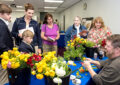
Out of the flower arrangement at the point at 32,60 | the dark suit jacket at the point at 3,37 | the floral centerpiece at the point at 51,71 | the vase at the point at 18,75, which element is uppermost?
the dark suit jacket at the point at 3,37

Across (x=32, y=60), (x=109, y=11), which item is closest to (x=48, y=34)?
(x=32, y=60)

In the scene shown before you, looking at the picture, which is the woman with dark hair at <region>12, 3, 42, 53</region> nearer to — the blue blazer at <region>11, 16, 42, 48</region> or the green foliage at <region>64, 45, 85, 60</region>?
the blue blazer at <region>11, 16, 42, 48</region>

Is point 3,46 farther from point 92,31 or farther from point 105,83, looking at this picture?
point 92,31

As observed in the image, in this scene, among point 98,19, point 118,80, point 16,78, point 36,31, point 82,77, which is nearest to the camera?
point 16,78

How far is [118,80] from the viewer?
1.04 meters

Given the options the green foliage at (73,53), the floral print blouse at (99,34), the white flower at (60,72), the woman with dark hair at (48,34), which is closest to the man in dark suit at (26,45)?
the green foliage at (73,53)

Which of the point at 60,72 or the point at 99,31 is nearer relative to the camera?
the point at 60,72

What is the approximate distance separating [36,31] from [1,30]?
82 cm

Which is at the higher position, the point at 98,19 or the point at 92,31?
the point at 98,19

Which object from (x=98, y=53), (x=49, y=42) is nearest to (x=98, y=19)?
(x=98, y=53)

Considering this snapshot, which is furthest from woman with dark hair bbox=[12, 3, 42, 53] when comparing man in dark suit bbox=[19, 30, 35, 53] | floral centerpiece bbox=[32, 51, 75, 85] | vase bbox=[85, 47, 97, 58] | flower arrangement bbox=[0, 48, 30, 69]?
floral centerpiece bbox=[32, 51, 75, 85]

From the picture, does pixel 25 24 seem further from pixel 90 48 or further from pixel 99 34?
pixel 99 34

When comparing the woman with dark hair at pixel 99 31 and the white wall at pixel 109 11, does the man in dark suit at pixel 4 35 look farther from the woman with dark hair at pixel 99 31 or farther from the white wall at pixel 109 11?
the white wall at pixel 109 11

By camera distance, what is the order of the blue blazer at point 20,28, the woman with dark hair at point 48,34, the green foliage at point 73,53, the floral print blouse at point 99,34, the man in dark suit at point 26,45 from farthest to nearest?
the woman with dark hair at point 48,34
the floral print blouse at point 99,34
the blue blazer at point 20,28
the green foliage at point 73,53
the man in dark suit at point 26,45
